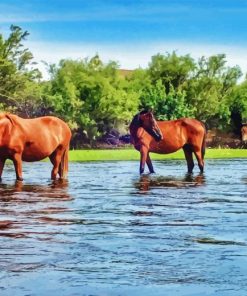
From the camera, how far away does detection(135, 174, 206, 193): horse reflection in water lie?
23156 millimetres

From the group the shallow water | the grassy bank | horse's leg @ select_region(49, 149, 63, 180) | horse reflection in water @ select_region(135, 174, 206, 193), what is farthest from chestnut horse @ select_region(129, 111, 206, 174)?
the grassy bank

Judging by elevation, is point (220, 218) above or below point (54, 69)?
below

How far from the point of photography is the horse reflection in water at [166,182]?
23.2 metres

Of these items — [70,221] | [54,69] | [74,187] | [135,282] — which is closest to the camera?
[135,282]

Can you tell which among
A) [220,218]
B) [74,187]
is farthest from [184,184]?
[220,218]

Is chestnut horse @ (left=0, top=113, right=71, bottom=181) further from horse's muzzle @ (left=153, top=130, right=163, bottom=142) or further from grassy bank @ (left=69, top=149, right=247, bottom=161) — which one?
grassy bank @ (left=69, top=149, right=247, bottom=161)

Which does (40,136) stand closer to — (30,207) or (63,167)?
(63,167)

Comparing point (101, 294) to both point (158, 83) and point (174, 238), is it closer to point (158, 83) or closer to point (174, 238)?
point (174, 238)

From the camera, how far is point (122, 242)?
11.5 metres

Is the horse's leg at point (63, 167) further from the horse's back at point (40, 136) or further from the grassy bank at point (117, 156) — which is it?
the grassy bank at point (117, 156)

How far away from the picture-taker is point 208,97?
95.3m

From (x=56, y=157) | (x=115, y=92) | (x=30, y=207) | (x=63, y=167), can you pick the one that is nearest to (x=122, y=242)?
(x=30, y=207)

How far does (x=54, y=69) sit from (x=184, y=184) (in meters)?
63.4

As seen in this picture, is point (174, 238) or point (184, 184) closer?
point (174, 238)
